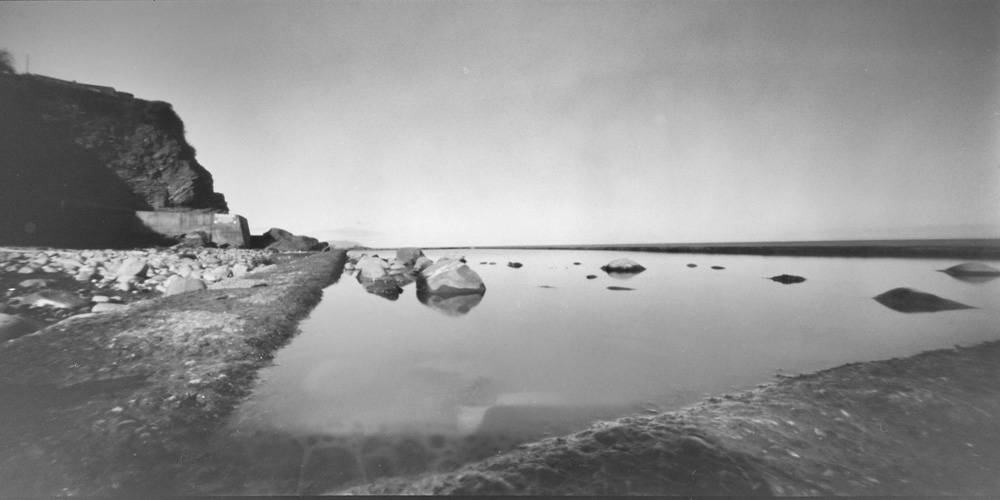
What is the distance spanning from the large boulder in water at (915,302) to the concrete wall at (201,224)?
93.4ft

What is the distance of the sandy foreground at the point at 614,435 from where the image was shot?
1.42 meters

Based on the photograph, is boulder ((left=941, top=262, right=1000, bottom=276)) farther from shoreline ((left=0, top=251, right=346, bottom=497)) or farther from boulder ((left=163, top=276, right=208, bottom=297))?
boulder ((left=163, top=276, right=208, bottom=297))

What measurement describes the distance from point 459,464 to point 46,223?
65.1ft

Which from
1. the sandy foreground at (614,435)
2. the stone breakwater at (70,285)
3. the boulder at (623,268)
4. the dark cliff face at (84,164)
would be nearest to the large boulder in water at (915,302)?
the sandy foreground at (614,435)

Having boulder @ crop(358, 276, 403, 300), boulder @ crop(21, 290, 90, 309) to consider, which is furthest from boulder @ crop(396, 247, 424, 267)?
boulder @ crop(21, 290, 90, 309)

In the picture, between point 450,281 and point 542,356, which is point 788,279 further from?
point 542,356

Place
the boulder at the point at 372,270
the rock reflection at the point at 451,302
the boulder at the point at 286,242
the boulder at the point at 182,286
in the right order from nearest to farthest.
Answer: the boulder at the point at 182,286 < the rock reflection at the point at 451,302 < the boulder at the point at 372,270 < the boulder at the point at 286,242

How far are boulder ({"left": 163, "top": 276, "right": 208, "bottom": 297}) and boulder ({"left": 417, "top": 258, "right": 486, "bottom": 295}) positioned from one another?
175 inches

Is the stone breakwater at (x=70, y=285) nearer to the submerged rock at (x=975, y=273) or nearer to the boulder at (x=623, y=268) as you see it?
the boulder at (x=623, y=268)

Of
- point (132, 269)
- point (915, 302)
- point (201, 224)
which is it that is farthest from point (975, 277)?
point (201, 224)

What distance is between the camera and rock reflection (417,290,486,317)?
6.34 meters

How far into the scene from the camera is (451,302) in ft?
24.1

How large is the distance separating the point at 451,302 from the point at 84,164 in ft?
72.0

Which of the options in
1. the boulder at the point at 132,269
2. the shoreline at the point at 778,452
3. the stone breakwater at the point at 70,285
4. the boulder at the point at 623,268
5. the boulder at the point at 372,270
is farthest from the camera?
the boulder at the point at 623,268
